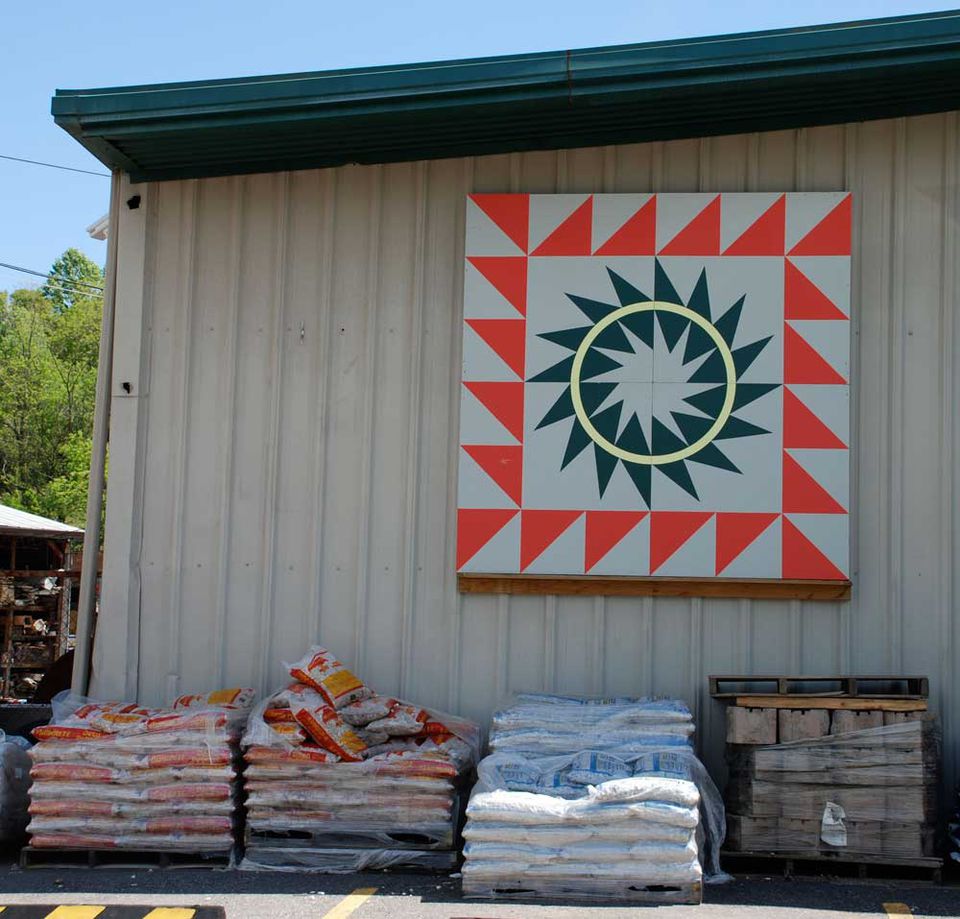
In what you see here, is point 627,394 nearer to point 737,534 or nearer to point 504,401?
point 504,401

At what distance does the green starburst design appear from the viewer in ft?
28.1

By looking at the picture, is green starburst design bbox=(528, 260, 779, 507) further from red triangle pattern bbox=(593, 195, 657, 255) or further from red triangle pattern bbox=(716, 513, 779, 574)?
red triangle pattern bbox=(716, 513, 779, 574)

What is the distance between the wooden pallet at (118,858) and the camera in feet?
25.3

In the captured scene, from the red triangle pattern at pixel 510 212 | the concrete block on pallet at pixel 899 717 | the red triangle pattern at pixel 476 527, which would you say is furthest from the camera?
the red triangle pattern at pixel 510 212

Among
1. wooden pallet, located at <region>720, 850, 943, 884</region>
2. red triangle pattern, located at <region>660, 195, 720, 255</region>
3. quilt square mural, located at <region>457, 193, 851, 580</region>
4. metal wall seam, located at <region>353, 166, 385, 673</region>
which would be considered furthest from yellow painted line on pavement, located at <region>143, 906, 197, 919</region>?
red triangle pattern, located at <region>660, 195, 720, 255</region>

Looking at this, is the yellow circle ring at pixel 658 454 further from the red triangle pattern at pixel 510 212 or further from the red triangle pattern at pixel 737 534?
the red triangle pattern at pixel 510 212

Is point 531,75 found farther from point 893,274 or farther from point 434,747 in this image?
point 434,747

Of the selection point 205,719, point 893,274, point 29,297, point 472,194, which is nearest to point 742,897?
point 205,719

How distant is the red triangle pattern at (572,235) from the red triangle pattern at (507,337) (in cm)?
52

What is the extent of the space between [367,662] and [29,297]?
65.5 meters

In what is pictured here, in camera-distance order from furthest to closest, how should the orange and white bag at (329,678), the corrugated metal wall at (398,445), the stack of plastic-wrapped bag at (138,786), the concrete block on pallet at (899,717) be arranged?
the corrugated metal wall at (398,445)
the orange and white bag at (329,678)
the stack of plastic-wrapped bag at (138,786)
the concrete block on pallet at (899,717)

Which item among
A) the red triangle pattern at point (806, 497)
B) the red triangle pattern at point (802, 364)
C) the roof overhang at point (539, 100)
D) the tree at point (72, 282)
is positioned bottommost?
→ the red triangle pattern at point (806, 497)

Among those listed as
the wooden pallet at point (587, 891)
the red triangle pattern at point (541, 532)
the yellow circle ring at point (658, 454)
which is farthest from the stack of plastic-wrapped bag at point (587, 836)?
the yellow circle ring at point (658, 454)

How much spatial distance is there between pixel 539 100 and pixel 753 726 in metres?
4.03
